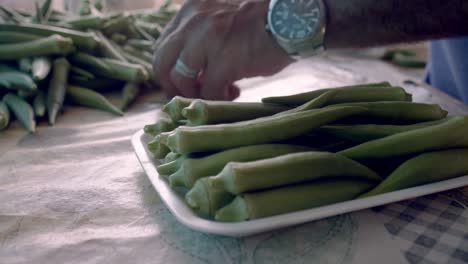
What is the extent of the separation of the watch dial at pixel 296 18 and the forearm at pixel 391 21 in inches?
1.9

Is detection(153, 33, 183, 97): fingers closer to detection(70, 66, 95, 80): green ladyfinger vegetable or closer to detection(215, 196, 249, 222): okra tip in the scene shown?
detection(70, 66, 95, 80): green ladyfinger vegetable

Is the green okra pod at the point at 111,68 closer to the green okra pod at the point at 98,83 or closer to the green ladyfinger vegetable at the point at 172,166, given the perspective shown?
the green okra pod at the point at 98,83

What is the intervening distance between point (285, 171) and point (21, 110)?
791 mm

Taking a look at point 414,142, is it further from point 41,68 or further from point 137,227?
point 41,68

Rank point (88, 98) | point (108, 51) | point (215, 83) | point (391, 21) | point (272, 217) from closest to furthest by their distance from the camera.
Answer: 1. point (272, 217)
2. point (391, 21)
3. point (215, 83)
4. point (88, 98)
5. point (108, 51)

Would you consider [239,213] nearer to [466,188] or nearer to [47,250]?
[47,250]

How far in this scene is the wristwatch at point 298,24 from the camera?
Result: 3.35ft

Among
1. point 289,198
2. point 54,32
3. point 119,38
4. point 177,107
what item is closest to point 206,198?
point 289,198

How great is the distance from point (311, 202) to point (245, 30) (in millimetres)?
633

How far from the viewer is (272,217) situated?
0.56 meters

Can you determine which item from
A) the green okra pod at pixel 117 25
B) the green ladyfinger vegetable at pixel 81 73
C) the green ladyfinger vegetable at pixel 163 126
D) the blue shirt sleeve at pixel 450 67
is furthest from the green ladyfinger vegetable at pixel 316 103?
the green okra pod at pixel 117 25

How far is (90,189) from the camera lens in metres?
0.77

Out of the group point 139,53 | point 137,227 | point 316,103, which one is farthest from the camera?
point 139,53

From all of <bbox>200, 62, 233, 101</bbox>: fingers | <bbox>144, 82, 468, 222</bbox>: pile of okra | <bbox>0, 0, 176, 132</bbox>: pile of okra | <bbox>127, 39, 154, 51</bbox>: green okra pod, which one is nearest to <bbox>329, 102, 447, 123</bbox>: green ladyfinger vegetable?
<bbox>144, 82, 468, 222</bbox>: pile of okra
